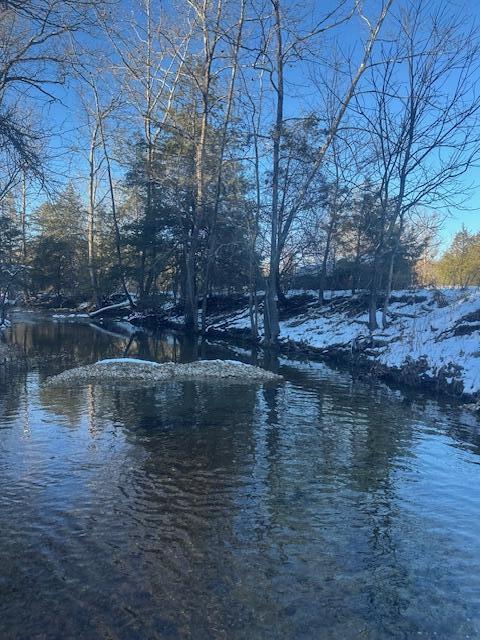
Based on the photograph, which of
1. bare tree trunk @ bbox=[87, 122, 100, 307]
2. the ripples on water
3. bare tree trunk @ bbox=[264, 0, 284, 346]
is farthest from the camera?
bare tree trunk @ bbox=[87, 122, 100, 307]

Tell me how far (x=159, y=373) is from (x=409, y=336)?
9336 millimetres

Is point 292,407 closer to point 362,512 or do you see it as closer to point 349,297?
point 362,512

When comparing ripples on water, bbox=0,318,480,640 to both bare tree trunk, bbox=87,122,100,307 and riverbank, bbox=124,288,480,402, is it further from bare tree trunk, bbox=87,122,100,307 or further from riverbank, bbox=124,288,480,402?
bare tree trunk, bbox=87,122,100,307

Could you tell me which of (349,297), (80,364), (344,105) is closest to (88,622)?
(80,364)

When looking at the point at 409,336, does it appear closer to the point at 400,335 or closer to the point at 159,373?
the point at 400,335

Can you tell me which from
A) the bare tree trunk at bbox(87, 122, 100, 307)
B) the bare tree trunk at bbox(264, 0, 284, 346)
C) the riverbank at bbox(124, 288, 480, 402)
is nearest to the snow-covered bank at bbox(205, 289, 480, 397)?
the riverbank at bbox(124, 288, 480, 402)

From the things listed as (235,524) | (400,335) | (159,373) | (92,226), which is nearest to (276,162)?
(400,335)

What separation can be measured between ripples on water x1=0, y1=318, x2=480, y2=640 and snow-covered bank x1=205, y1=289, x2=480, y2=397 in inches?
180

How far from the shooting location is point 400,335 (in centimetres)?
1884

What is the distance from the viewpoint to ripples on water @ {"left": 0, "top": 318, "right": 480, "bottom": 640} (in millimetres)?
3938

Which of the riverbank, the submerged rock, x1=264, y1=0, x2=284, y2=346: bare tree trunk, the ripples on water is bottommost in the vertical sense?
the ripples on water

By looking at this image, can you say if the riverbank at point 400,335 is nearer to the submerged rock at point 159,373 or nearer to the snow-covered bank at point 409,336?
the snow-covered bank at point 409,336

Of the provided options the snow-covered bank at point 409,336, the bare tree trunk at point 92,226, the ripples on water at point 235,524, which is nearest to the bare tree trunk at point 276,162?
the snow-covered bank at point 409,336

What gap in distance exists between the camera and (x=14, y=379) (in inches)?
553
